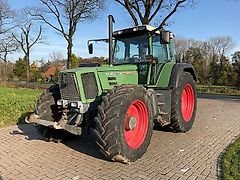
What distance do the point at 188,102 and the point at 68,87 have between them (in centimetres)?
385

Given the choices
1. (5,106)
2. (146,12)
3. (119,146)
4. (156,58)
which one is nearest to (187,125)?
(156,58)

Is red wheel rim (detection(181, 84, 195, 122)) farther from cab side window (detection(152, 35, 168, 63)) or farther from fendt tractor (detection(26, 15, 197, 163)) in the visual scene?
cab side window (detection(152, 35, 168, 63))

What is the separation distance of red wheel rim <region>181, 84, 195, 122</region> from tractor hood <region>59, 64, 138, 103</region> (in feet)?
7.65

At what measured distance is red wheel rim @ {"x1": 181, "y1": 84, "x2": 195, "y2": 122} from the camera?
7445 mm

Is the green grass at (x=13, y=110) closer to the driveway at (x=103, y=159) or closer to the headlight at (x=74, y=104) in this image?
the driveway at (x=103, y=159)

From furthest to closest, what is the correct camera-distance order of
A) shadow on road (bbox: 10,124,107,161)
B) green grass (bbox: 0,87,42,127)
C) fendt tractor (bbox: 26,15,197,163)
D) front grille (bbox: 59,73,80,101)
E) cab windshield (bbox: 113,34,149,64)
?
green grass (bbox: 0,87,42,127), cab windshield (bbox: 113,34,149,64), shadow on road (bbox: 10,124,107,161), front grille (bbox: 59,73,80,101), fendt tractor (bbox: 26,15,197,163)

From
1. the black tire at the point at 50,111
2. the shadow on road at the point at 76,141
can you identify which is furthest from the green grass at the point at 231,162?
the black tire at the point at 50,111

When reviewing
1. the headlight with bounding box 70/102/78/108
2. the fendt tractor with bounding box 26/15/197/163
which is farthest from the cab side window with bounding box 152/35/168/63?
the headlight with bounding box 70/102/78/108

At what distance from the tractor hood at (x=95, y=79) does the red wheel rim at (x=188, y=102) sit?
233cm

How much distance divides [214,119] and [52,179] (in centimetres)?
676

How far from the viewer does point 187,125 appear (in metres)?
7.14

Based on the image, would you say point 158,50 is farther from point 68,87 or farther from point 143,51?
point 68,87

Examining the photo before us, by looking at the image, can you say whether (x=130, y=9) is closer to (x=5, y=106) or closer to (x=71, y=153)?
(x=5, y=106)

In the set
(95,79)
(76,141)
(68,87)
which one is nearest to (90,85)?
(95,79)
